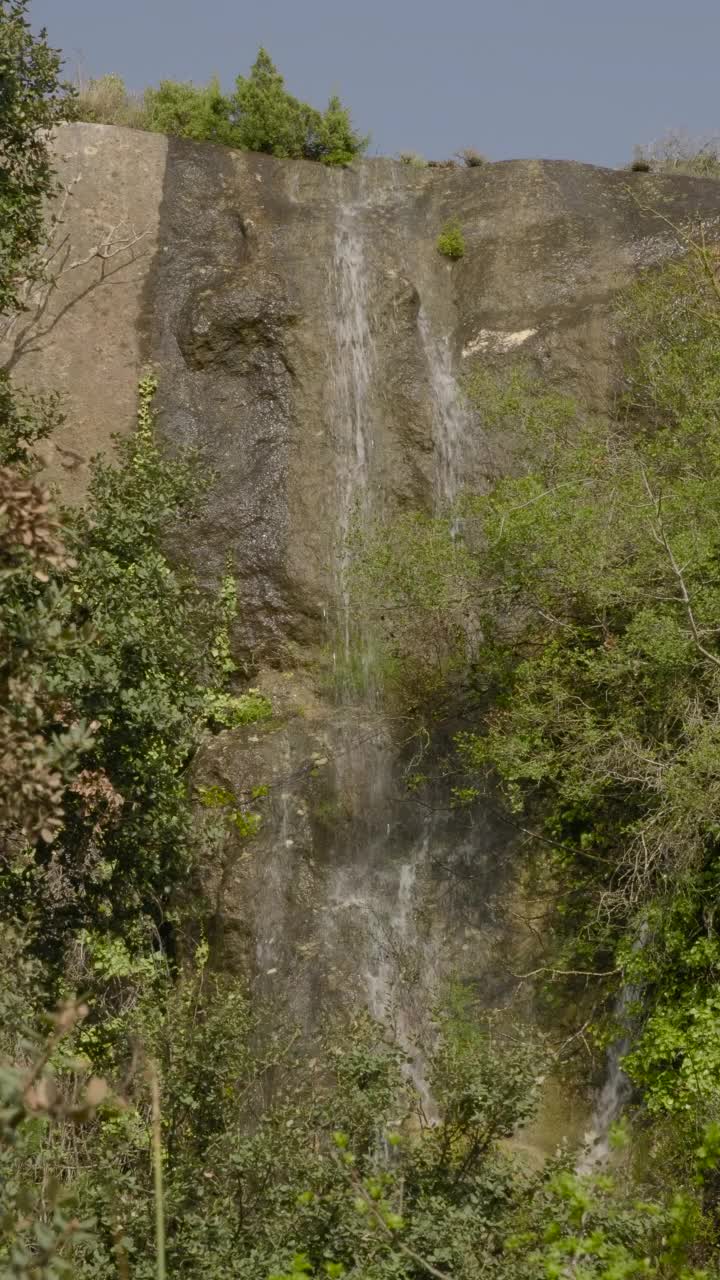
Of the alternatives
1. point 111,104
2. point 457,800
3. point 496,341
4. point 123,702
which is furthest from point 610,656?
point 111,104

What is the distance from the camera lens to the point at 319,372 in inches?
651

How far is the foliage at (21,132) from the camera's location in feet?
30.4

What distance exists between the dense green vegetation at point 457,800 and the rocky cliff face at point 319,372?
607 mm

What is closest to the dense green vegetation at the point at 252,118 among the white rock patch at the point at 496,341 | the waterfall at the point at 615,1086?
the white rock patch at the point at 496,341

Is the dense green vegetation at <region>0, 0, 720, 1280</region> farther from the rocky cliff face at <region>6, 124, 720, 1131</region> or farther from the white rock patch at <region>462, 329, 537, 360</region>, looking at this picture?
the white rock patch at <region>462, 329, 537, 360</region>

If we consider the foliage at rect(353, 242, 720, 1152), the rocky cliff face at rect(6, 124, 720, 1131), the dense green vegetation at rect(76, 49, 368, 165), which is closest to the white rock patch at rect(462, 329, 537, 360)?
the rocky cliff face at rect(6, 124, 720, 1131)

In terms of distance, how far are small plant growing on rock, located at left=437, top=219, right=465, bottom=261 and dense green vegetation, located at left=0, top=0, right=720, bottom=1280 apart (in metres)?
3.46

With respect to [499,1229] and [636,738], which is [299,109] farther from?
[499,1229]

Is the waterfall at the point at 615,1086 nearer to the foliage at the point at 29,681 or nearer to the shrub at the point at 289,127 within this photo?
the foliage at the point at 29,681

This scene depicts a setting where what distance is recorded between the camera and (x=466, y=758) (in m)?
13.0

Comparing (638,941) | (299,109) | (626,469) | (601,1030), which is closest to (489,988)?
(601,1030)

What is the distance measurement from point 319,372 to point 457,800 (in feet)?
20.2

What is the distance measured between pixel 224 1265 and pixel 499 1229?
1410 mm

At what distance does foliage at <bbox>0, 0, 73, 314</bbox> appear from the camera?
9.27 metres
